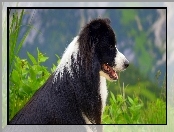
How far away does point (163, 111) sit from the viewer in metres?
3.40

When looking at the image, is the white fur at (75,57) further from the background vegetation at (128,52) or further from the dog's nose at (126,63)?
the background vegetation at (128,52)

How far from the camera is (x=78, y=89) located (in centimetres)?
303

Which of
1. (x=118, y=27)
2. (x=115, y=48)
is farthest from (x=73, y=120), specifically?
(x=118, y=27)

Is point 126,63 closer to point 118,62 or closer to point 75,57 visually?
point 118,62

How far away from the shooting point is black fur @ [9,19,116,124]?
299cm

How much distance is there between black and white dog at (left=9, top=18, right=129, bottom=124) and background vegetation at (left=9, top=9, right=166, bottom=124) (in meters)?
0.26

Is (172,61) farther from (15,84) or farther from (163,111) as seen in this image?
(15,84)


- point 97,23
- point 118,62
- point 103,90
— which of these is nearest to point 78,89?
point 103,90

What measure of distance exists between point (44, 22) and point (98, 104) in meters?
0.65

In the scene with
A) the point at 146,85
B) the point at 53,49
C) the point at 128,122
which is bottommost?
the point at 128,122

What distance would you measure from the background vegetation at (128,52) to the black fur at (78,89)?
294 mm

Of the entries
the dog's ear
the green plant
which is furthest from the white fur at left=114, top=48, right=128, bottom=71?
the green plant

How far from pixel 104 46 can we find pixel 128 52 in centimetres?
30

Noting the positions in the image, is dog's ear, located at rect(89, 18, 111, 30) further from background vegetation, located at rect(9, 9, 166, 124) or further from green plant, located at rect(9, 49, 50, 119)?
green plant, located at rect(9, 49, 50, 119)
